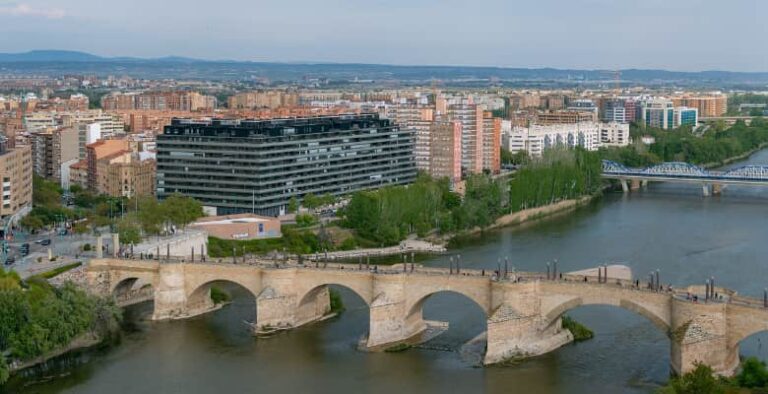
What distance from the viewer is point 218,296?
728 inches

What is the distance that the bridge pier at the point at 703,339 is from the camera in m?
13.5

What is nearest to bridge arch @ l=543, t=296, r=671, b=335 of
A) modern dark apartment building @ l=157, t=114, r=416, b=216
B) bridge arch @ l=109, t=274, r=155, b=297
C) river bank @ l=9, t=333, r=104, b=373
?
river bank @ l=9, t=333, r=104, b=373

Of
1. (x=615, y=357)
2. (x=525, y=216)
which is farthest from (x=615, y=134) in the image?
(x=615, y=357)

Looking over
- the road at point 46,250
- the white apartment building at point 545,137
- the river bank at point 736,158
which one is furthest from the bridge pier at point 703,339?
the river bank at point 736,158

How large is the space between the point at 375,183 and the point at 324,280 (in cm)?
1484

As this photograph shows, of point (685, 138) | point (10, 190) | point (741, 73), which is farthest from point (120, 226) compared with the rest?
point (741, 73)

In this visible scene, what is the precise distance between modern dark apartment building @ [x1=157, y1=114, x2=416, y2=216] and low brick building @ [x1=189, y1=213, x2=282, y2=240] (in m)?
1.95

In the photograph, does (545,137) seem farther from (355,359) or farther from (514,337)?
(355,359)

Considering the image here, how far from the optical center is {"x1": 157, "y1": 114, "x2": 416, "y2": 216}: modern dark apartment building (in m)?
26.8

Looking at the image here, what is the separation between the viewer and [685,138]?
4734 centimetres

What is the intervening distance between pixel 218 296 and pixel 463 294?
4629 mm

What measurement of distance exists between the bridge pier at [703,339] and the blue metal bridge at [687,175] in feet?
71.9

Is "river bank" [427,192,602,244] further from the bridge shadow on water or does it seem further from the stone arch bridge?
the bridge shadow on water

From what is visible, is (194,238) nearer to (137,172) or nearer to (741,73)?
(137,172)
